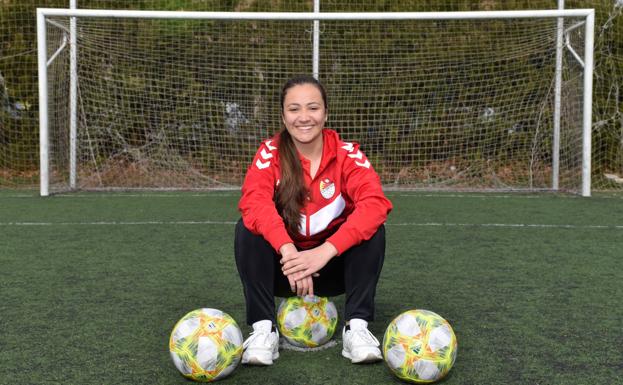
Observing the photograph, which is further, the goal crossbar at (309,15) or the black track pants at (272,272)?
the goal crossbar at (309,15)

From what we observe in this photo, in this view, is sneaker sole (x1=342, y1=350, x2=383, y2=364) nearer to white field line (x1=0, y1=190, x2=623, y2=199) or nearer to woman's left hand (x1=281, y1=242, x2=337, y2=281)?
woman's left hand (x1=281, y1=242, x2=337, y2=281)

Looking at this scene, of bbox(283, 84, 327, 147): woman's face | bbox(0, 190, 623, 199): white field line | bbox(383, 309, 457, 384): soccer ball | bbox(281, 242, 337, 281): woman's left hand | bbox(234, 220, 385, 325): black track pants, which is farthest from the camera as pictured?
bbox(0, 190, 623, 199): white field line

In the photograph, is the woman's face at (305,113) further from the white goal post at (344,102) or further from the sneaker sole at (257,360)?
the white goal post at (344,102)

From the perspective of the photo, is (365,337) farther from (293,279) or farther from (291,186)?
(291,186)

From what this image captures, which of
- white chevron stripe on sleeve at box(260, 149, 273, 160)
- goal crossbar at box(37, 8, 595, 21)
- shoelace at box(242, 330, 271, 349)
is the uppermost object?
goal crossbar at box(37, 8, 595, 21)

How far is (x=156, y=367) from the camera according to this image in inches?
90.7

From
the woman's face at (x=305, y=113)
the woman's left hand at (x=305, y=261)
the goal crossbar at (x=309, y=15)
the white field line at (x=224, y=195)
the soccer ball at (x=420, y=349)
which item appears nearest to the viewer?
the soccer ball at (x=420, y=349)

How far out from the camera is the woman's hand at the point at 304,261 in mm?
2283

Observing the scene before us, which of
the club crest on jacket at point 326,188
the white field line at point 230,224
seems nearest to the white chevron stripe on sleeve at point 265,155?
the club crest on jacket at point 326,188

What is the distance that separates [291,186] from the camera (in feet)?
8.19

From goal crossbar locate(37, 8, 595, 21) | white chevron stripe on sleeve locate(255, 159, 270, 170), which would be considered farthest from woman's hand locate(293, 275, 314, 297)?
goal crossbar locate(37, 8, 595, 21)

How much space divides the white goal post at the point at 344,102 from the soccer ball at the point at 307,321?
20.0 feet

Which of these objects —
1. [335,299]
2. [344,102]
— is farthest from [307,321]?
[344,102]

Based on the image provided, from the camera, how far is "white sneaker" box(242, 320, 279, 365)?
2.31 m
